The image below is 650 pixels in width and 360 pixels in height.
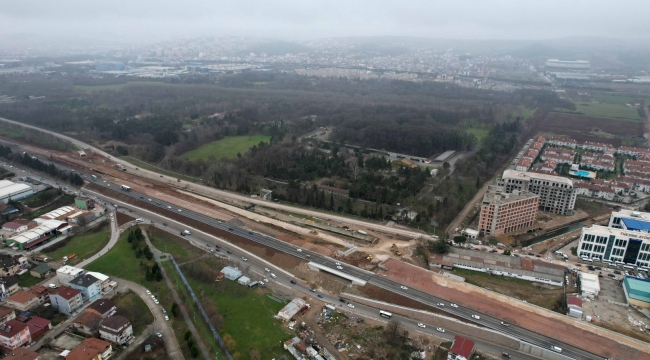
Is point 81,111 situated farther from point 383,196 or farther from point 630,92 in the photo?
point 630,92

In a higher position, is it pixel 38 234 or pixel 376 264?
pixel 38 234

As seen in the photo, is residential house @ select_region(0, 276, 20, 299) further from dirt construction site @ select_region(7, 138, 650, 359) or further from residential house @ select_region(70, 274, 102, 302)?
dirt construction site @ select_region(7, 138, 650, 359)

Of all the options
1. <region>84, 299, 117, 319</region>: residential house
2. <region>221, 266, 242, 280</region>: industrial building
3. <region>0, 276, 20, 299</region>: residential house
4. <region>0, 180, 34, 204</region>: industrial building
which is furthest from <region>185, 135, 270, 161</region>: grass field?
<region>84, 299, 117, 319</region>: residential house

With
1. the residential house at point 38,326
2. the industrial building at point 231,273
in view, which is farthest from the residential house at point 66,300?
the industrial building at point 231,273

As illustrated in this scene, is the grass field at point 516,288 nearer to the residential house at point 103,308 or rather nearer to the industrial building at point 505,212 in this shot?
the industrial building at point 505,212

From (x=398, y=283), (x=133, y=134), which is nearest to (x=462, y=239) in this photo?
(x=398, y=283)

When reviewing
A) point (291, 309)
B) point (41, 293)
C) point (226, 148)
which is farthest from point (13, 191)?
point (291, 309)

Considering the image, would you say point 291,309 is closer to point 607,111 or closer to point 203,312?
point 203,312
